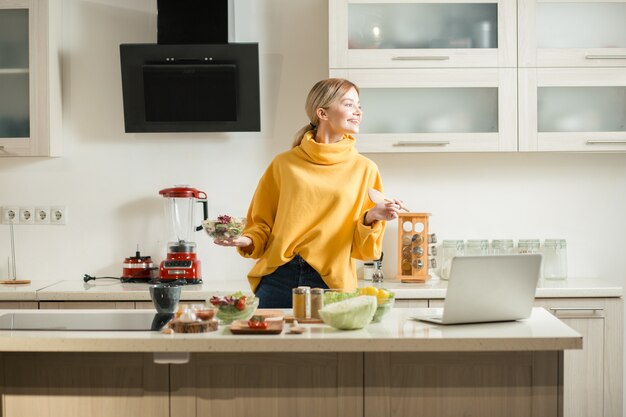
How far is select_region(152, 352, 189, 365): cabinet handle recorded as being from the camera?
6.90ft

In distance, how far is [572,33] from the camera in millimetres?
3766

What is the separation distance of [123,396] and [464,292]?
0.95 meters

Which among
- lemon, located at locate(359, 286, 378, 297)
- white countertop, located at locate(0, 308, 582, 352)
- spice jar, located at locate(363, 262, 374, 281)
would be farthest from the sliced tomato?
spice jar, located at locate(363, 262, 374, 281)

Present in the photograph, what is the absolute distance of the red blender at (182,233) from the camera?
383 centimetres

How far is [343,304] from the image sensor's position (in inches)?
84.9

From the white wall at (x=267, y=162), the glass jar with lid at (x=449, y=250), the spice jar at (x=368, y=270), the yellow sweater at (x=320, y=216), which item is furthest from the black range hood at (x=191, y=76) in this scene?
the glass jar with lid at (x=449, y=250)

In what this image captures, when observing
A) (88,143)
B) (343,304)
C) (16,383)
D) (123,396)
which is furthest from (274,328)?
(88,143)

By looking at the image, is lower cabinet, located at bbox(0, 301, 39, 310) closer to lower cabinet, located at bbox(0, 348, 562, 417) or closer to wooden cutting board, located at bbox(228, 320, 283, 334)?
lower cabinet, located at bbox(0, 348, 562, 417)

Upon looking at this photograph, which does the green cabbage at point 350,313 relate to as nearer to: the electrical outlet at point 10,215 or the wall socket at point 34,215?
the wall socket at point 34,215

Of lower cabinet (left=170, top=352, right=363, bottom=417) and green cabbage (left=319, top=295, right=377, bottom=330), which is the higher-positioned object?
green cabbage (left=319, top=295, right=377, bottom=330)

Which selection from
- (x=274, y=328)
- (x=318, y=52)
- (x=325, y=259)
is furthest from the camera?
(x=318, y=52)

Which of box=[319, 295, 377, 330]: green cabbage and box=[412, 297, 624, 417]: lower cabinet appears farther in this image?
box=[412, 297, 624, 417]: lower cabinet

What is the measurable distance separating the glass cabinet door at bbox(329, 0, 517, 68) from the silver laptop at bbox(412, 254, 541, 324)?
5.69 ft

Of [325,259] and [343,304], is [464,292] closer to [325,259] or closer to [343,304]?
[343,304]
